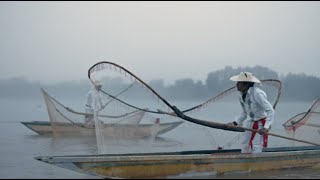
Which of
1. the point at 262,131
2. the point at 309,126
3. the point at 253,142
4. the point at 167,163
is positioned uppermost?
the point at 309,126

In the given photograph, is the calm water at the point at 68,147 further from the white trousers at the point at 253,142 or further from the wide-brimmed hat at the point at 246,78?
the wide-brimmed hat at the point at 246,78

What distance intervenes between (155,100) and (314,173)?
3040 mm

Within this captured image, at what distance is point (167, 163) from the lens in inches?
249

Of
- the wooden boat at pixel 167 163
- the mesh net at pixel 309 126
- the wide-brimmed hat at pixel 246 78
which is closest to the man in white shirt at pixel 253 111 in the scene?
the wide-brimmed hat at pixel 246 78

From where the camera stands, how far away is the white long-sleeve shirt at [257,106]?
6859mm

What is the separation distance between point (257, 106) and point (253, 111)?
14 centimetres

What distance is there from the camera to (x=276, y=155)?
7.21 meters

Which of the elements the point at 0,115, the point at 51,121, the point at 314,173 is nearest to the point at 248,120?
the point at 314,173

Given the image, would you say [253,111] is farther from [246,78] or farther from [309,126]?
[309,126]

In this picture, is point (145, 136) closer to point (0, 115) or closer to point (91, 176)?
point (91, 176)

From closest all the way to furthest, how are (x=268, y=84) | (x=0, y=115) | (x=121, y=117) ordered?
(x=121, y=117) → (x=268, y=84) → (x=0, y=115)

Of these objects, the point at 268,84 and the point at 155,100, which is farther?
the point at 268,84

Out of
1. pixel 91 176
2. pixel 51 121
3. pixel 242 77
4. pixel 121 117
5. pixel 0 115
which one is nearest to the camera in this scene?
pixel 91 176

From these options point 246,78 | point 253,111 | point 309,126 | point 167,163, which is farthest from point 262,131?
point 309,126
